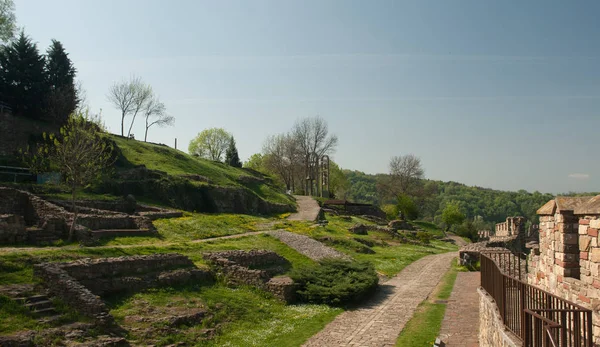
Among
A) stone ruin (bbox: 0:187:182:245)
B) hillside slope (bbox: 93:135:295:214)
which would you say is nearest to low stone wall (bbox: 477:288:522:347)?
stone ruin (bbox: 0:187:182:245)

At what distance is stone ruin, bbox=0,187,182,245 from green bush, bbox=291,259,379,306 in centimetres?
998

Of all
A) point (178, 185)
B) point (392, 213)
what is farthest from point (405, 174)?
point (178, 185)

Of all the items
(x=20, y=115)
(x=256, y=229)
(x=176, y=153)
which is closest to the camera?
(x=256, y=229)

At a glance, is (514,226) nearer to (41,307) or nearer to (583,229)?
(583,229)

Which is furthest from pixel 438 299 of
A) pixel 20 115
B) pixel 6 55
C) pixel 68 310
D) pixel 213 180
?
pixel 6 55

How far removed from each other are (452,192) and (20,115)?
422 feet

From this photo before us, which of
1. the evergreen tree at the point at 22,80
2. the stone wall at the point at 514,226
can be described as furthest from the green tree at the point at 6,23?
the stone wall at the point at 514,226

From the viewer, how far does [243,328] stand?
14.8 m

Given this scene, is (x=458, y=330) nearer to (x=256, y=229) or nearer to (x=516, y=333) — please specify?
(x=516, y=333)

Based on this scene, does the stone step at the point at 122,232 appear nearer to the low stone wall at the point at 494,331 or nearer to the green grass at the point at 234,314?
the green grass at the point at 234,314

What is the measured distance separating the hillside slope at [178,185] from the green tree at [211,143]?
32622 mm

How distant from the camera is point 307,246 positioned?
27609 mm

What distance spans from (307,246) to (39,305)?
1700 centimetres

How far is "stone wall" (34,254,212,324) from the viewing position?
13.0 m
